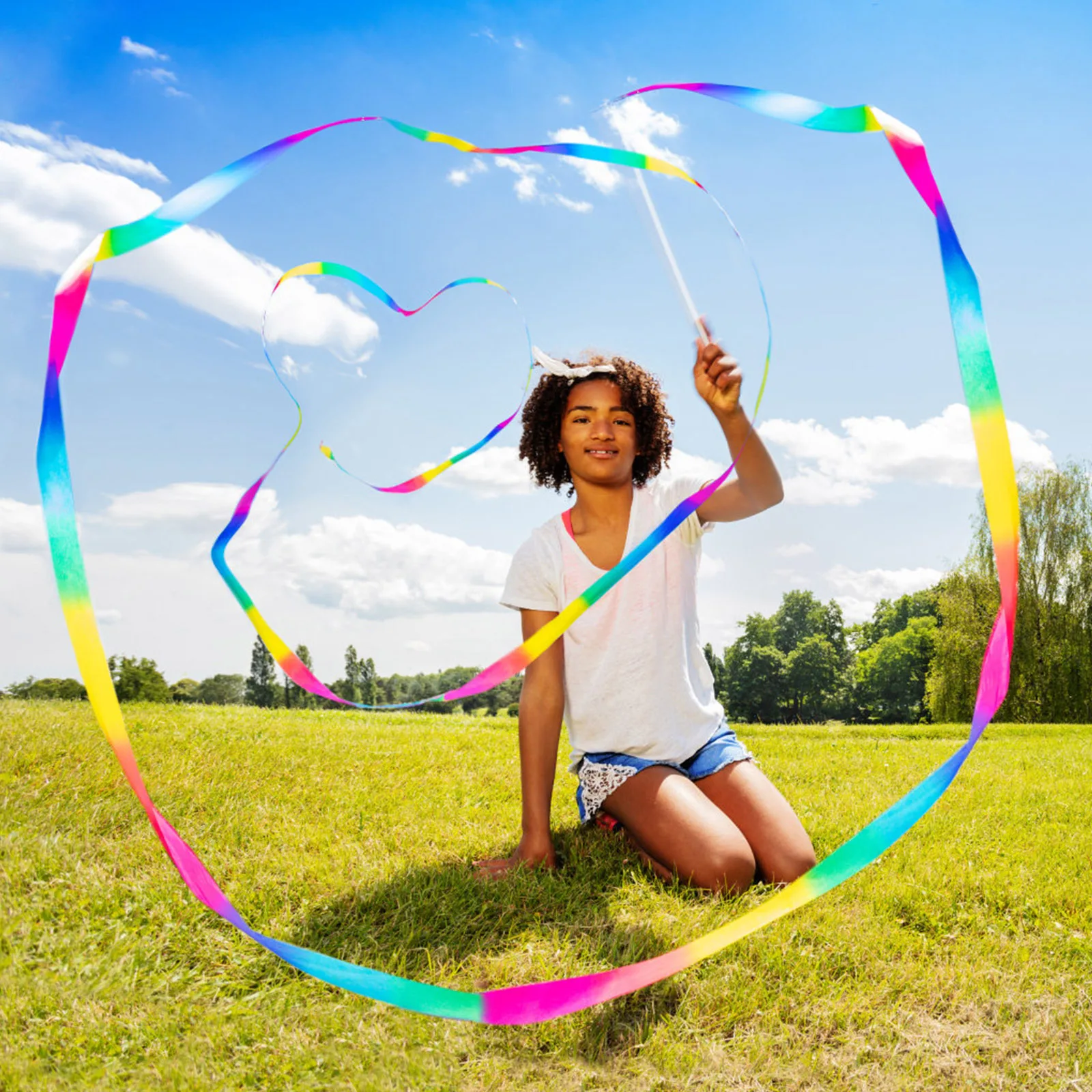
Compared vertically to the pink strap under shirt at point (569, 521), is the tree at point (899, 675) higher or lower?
lower

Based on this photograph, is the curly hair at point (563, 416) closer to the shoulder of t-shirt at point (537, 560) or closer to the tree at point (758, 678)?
the shoulder of t-shirt at point (537, 560)

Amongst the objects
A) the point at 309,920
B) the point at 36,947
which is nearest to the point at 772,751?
the point at 309,920

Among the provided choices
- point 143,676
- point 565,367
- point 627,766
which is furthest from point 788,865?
point 143,676

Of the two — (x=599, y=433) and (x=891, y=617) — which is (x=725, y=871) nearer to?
(x=599, y=433)

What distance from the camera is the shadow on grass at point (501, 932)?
8.46 ft

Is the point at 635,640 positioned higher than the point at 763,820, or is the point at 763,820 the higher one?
the point at 635,640

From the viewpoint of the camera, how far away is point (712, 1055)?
2324mm

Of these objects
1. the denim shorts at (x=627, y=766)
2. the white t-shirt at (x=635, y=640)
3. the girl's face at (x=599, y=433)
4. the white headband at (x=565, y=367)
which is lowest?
the denim shorts at (x=627, y=766)

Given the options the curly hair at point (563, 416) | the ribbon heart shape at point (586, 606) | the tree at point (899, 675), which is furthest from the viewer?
the tree at point (899, 675)

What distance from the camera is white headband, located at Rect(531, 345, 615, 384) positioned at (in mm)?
4012

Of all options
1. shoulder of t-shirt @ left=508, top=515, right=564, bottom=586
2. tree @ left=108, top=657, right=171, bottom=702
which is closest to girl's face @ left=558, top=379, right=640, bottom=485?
shoulder of t-shirt @ left=508, top=515, right=564, bottom=586

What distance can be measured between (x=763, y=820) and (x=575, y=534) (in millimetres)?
1458

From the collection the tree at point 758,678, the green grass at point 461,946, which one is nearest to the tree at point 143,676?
the green grass at point 461,946

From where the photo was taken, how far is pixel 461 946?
2.88 meters
